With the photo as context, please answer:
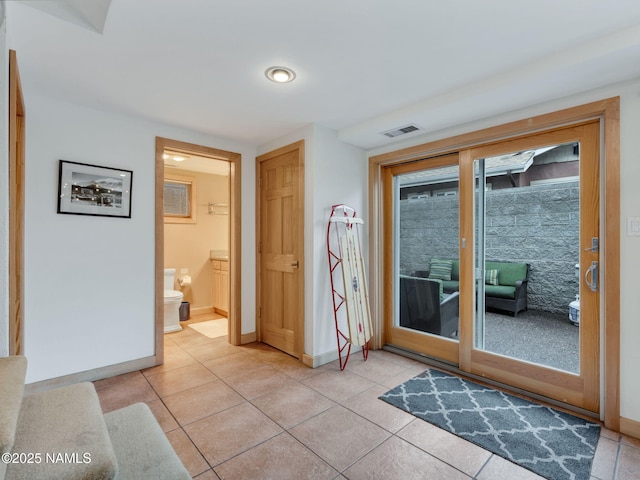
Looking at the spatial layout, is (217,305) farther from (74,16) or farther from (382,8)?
(382,8)

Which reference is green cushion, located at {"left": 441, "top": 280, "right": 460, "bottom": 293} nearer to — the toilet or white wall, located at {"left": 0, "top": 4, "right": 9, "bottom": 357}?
white wall, located at {"left": 0, "top": 4, "right": 9, "bottom": 357}

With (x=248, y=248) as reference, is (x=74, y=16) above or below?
above

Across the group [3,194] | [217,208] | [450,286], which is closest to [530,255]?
[450,286]

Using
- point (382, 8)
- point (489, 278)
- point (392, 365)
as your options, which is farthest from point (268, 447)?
point (382, 8)

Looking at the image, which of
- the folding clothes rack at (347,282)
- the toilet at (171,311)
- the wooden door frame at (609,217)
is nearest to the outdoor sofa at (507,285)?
the wooden door frame at (609,217)

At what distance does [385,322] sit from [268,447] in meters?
2.01

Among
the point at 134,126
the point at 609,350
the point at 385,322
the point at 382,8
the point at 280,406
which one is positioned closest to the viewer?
the point at 382,8

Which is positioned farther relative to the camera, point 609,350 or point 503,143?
point 503,143

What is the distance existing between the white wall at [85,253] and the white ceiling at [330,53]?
0.80 feet

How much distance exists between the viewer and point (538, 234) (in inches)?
98.9

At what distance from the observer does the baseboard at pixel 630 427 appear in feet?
6.38

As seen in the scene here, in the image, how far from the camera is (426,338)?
10.5 feet

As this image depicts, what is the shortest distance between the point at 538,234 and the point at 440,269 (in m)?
0.88

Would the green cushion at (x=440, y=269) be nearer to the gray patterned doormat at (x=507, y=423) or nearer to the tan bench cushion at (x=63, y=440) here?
the gray patterned doormat at (x=507, y=423)
